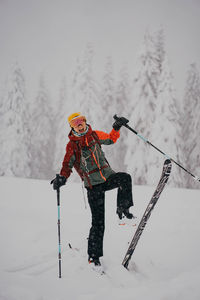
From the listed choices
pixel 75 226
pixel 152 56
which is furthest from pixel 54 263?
pixel 152 56

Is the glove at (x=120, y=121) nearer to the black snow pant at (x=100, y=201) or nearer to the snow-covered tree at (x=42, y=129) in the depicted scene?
the black snow pant at (x=100, y=201)

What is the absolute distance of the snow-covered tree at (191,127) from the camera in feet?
65.0

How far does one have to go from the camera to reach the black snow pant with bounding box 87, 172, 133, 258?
4086mm

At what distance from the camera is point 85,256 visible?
430cm

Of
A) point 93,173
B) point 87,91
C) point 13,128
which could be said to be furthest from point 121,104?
point 93,173

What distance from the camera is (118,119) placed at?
4234mm

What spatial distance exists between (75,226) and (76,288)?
9.44 ft

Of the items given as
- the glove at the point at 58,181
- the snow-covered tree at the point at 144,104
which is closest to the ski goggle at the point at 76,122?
the glove at the point at 58,181

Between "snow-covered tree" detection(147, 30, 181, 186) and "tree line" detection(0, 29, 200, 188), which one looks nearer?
"snow-covered tree" detection(147, 30, 181, 186)

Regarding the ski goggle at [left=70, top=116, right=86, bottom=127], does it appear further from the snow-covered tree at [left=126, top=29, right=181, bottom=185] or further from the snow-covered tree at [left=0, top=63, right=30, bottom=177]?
the snow-covered tree at [left=0, top=63, right=30, bottom=177]

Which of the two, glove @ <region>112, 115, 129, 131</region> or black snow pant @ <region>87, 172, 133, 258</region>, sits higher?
glove @ <region>112, 115, 129, 131</region>

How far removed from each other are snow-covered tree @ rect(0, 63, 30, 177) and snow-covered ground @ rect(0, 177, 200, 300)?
14.3 metres

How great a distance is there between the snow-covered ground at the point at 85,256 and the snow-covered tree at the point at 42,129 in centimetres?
1885

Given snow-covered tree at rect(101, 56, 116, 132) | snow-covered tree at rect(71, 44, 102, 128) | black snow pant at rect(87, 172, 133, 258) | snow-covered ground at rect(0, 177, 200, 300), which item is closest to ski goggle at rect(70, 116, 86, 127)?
black snow pant at rect(87, 172, 133, 258)
